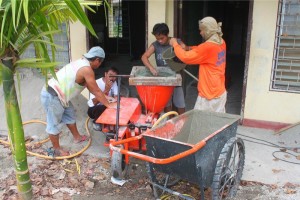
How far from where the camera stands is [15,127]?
3.67 m

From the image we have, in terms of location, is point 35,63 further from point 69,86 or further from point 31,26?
point 69,86

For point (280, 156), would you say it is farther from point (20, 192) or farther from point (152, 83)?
point (20, 192)

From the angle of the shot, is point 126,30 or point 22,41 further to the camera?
point 126,30

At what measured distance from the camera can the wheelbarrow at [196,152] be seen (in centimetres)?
348

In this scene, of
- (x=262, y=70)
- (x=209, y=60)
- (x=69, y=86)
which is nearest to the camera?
(x=209, y=60)

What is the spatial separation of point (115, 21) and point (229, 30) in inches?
190

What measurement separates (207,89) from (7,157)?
3199 millimetres

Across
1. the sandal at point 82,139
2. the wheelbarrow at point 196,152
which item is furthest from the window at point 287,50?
the sandal at point 82,139

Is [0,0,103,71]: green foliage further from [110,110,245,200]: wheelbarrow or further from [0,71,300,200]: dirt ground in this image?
[0,71,300,200]: dirt ground

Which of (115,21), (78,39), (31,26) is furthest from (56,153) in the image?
(115,21)

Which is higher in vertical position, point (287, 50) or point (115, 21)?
point (115, 21)

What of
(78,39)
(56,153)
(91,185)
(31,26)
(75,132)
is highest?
(31,26)

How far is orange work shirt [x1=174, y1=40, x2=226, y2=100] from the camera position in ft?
15.2

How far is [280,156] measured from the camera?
5.18 meters
